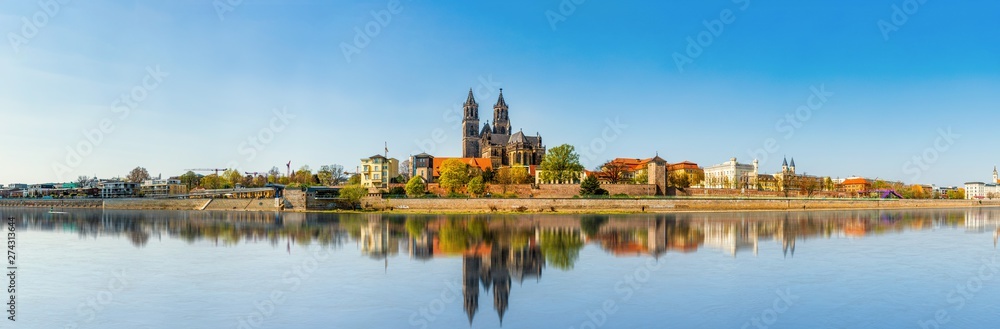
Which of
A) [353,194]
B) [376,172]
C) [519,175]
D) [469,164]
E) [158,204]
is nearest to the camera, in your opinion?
[353,194]

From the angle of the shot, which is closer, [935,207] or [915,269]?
[915,269]

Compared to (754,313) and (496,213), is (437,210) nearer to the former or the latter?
(496,213)

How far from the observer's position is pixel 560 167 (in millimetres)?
70812

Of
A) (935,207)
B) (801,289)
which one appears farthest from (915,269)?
(935,207)

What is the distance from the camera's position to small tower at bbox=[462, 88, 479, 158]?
326ft

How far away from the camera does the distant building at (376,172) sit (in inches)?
2874

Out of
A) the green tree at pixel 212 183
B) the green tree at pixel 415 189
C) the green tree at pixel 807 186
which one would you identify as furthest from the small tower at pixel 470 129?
the green tree at pixel 807 186

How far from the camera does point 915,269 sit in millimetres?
20016

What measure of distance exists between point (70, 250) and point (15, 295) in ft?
37.0

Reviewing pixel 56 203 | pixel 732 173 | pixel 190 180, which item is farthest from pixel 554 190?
pixel 190 180

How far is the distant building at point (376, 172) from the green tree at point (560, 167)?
1750 centimetres

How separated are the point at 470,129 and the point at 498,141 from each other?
651 cm

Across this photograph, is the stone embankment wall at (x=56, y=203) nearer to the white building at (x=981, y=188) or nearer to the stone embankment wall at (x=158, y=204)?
the stone embankment wall at (x=158, y=204)

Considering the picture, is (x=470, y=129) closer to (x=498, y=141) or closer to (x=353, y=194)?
(x=498, y=141)
